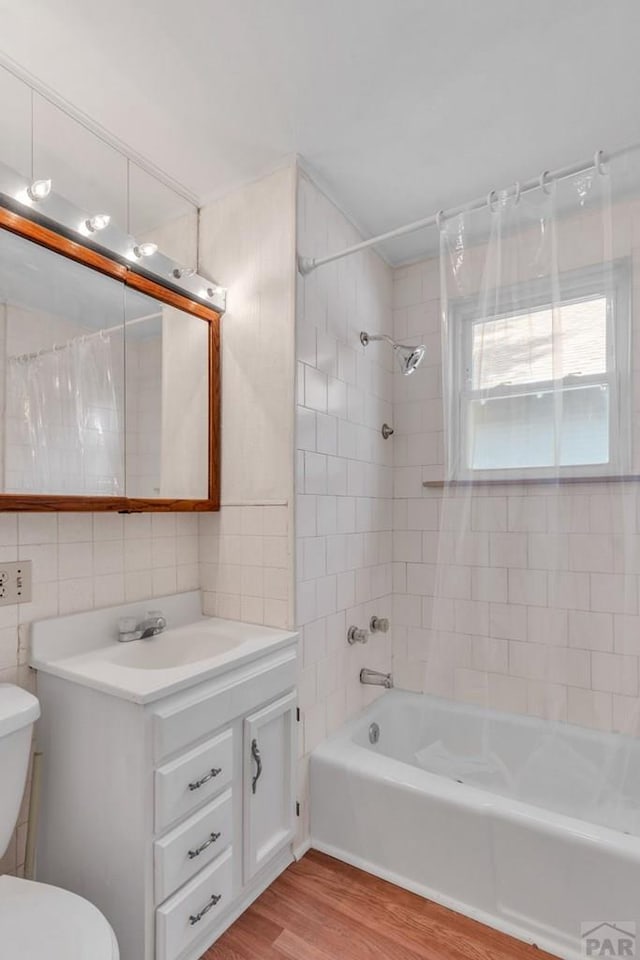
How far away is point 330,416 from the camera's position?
205cm

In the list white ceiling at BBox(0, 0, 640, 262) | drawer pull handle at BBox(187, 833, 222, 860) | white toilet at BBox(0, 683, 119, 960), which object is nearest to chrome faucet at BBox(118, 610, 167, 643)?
white toilet at BBox(0, 683, 119, 960)

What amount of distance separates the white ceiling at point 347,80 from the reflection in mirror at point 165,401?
1.93 ft

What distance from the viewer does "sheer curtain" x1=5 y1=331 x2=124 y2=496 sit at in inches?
55.3

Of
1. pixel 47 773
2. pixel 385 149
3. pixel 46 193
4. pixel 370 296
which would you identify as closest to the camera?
pixel 46 193

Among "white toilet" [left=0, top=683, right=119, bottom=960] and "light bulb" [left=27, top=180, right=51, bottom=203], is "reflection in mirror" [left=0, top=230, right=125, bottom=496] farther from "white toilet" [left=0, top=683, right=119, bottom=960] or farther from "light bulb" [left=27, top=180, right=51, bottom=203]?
"white toilet" [left=0, top=683, right=119, bottom=960]

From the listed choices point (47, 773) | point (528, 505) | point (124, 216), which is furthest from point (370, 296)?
point (47, 773)

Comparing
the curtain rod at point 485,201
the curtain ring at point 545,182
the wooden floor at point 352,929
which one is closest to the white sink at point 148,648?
the wooden floor at point 352,929

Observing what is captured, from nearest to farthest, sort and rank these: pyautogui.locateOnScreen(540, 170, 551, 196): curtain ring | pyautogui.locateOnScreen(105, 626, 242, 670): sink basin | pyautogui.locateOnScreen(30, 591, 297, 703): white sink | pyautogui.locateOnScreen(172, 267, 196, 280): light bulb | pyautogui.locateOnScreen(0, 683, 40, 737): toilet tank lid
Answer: pyautogui.locateOnScreen(0, 683, 40, 737): toilet tank lid, pyautogui.locateOnScreen(30, 591, 297, 703): white sink, pyautogui.locateOnScreen(540, 170, 551, 196): curtain ring, pyautogui.locateOnScreen(105, 626, 242, 670): sink basin, pyautogui.locateOnScreen(172, 267, 196, 280): light bulb

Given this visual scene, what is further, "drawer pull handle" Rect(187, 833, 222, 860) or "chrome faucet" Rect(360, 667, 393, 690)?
"chrome faucet" Rect(360, 667, 393, 690)

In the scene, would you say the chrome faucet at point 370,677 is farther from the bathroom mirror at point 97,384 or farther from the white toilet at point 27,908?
the white toilet at point 27,908

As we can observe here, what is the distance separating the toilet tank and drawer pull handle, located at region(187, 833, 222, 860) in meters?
0.46

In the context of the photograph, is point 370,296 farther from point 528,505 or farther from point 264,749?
point 264,749

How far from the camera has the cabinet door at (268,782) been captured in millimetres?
1550

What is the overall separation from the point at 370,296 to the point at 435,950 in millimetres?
2436
